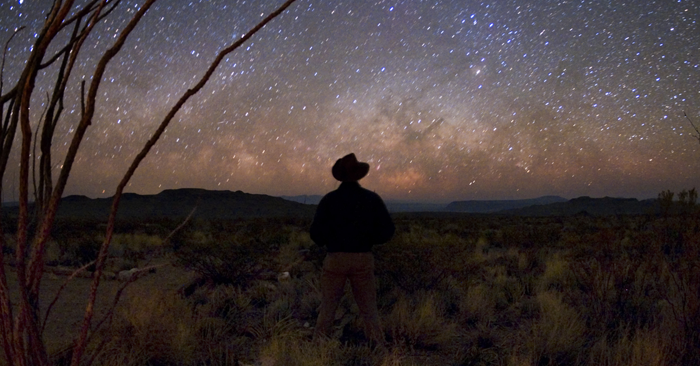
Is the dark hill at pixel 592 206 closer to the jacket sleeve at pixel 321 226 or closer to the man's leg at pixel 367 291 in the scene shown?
the man's leg at pixel 367 291

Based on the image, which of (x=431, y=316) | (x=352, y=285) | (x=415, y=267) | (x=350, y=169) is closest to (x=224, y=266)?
(x=415, y=267)

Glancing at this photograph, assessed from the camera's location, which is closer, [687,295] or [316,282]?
[687,295]

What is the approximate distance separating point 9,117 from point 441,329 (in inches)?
201

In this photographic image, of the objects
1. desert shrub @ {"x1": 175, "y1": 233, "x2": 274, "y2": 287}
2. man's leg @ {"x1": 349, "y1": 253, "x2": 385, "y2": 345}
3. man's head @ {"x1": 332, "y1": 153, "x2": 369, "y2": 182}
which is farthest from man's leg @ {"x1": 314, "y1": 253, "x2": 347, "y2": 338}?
desert shrub @ {"x1": 175, "y1": 233, "x2": 274, "y2": 287}

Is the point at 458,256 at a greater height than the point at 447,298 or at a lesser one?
greater

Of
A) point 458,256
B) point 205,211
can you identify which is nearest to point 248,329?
point 458,256

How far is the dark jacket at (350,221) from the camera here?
182 inches

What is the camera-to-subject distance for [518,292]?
7887mm

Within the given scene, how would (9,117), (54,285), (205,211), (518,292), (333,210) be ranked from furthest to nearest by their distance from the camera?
1. (205,211)
2. (54,285)
3. (518,292)
4. (333,210)
5. (9,117)

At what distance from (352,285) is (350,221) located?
2.31ft

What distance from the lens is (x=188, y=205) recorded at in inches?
3647

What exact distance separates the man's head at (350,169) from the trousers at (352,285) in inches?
30.3

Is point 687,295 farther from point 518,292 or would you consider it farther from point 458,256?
point 458,256

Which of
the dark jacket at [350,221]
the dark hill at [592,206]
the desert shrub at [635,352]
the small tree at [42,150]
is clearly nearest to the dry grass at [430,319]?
the desert shrub at [635,352]
